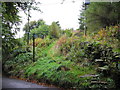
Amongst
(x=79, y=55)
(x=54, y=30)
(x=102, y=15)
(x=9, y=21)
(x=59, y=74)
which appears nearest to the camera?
(x=9, y=21)

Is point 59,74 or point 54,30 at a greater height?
point 54,30

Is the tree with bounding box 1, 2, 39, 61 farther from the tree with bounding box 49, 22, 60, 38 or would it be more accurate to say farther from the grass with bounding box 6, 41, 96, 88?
the tree with bounding box 49, 22, 60, 38

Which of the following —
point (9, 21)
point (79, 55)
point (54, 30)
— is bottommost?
point (79, 55)

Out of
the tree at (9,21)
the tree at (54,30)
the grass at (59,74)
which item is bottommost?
the grass at (59,74)

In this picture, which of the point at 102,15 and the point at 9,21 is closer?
the point at 9,21

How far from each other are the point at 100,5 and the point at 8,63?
173 inches

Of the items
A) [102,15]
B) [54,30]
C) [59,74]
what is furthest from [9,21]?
[54,30]

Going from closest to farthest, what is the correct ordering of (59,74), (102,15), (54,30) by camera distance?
(59,74) → (102,15) → (54,30)

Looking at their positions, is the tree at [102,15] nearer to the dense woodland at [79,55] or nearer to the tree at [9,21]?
the dense woodland at [79,55]

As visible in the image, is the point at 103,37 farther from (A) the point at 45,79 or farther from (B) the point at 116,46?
Result: (A) the point at 45,79

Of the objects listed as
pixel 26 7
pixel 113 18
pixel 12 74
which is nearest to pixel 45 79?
pixel 12 74

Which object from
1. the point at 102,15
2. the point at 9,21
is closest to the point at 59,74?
the point at 9,21

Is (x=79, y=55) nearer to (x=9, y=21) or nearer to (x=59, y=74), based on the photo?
(x=59, y=74)

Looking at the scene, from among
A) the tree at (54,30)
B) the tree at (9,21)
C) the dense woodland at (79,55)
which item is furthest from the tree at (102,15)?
the tree at (54,30)
